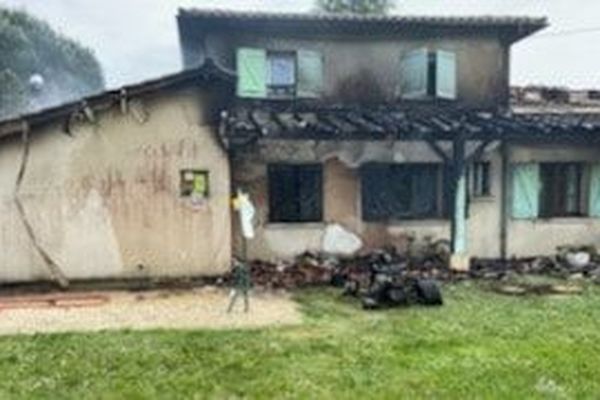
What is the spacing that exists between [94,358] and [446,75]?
40.3 feet

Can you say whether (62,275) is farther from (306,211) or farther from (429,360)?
(429,360)

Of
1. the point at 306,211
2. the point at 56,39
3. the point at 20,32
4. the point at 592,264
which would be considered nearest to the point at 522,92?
the point at 592,264

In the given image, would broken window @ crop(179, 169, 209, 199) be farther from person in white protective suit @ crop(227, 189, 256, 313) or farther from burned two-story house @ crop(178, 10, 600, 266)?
burned two-story house @ crop(178, 10, 600, 266)

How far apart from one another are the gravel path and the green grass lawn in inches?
23.2

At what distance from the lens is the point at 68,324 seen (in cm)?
1120

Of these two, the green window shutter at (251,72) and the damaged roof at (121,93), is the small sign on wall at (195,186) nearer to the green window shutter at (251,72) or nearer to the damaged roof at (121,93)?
the damaged roof at (121,93)

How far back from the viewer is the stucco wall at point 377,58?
17906 millimetres

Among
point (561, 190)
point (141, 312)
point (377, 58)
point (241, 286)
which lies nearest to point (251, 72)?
point (377, 58)

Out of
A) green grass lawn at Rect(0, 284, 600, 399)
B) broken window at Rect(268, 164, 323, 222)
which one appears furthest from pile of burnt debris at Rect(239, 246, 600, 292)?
green grass lawn at Rect(0, 284, 600, 399)

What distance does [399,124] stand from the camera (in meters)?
15.8

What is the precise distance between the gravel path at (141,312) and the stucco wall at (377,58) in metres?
6.43

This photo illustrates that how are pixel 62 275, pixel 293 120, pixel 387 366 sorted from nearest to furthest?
pixel 387 366
pixel 62 275
pixel 293 120

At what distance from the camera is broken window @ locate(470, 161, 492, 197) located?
58.9ft

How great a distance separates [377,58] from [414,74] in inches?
38.9
